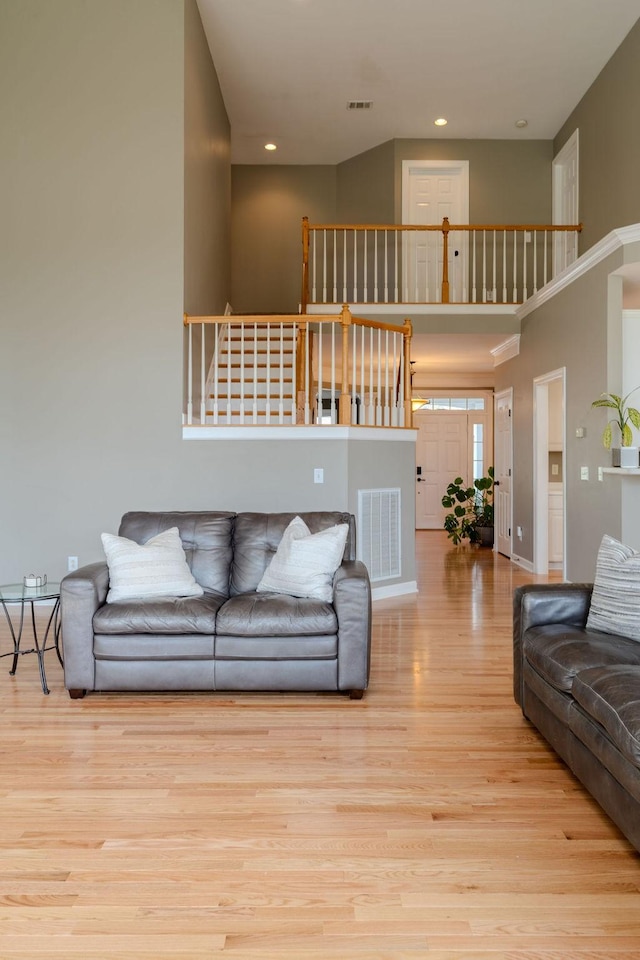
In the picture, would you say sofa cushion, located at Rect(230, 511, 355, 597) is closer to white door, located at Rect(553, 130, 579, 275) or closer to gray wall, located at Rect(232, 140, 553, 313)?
white door, located at Rect(553, 130, 579, 275)

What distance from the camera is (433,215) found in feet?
29.6

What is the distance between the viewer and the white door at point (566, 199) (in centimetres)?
807

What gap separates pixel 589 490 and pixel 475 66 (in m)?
4.93

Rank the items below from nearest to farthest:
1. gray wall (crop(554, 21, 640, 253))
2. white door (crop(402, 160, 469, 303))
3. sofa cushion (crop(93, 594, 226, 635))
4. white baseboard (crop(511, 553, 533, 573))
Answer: sofa cushion (crop(93, 594, 226, 635))
gray wall (crop(554, 21, 640, 253))
white baseboard (crop(511, 553, 533, 573))
white door (crop(402, 160, 469, 303))

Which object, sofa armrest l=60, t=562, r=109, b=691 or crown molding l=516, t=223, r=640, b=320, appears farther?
crown molding l=516, t=223, r=640, b=320

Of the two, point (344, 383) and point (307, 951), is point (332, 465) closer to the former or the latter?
point (344, 383)

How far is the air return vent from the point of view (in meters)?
5.59

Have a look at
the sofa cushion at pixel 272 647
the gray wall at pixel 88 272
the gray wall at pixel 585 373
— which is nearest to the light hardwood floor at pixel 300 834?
the sofa cushion at pixel 272 647

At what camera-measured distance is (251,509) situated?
215 inches

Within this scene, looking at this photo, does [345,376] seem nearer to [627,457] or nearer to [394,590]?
[394,590]

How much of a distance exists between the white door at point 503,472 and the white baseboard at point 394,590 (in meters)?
2.64

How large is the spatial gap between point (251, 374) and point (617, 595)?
196 inches

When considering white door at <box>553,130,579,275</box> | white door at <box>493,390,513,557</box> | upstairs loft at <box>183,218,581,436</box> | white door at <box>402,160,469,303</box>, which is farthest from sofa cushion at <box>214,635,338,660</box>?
white door at <box>402,160,469,303</box>

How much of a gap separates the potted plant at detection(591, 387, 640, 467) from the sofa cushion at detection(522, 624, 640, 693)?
89.8 inches
